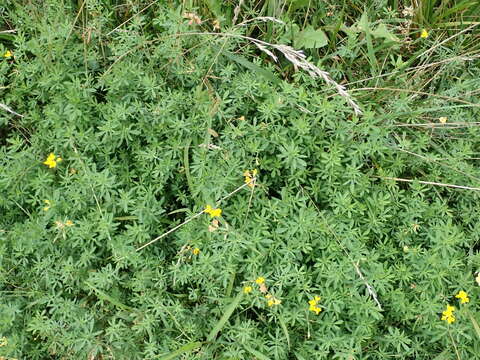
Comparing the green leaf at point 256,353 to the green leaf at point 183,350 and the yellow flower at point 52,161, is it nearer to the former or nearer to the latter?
the green leaf at point 183,350

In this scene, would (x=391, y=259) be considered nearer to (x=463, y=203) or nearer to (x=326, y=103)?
(x=463, y=203)

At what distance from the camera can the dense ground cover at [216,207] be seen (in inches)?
121

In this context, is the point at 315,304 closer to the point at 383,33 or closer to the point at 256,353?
the point at 256,353

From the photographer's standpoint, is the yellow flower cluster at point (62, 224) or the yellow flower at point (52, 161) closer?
the yellow flower cluster at point (62, 224)

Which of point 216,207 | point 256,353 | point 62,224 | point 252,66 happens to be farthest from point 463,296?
point 62,224

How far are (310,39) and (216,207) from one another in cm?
152

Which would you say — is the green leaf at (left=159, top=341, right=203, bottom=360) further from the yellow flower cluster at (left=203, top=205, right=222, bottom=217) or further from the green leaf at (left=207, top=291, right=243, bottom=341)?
the yellow flower cluster at (left=203, top=205, right=222, bottom=217)

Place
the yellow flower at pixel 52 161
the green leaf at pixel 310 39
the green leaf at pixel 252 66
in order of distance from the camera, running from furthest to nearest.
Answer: the green leaf at pixel 310 39, the green leaf at pixel 252 66, the yellow flower at pixel 52 161

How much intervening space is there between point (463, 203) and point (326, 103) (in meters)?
1.13

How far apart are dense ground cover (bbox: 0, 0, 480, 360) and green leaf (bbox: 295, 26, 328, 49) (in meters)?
0.35

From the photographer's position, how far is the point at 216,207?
305 cm

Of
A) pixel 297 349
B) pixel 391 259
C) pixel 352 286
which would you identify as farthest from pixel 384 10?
pixel 297 349

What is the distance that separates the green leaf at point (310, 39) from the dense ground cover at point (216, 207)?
0.35m

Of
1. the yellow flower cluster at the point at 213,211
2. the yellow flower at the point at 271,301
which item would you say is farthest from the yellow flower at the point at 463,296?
the yellow flower cluster at the point at 213,211
